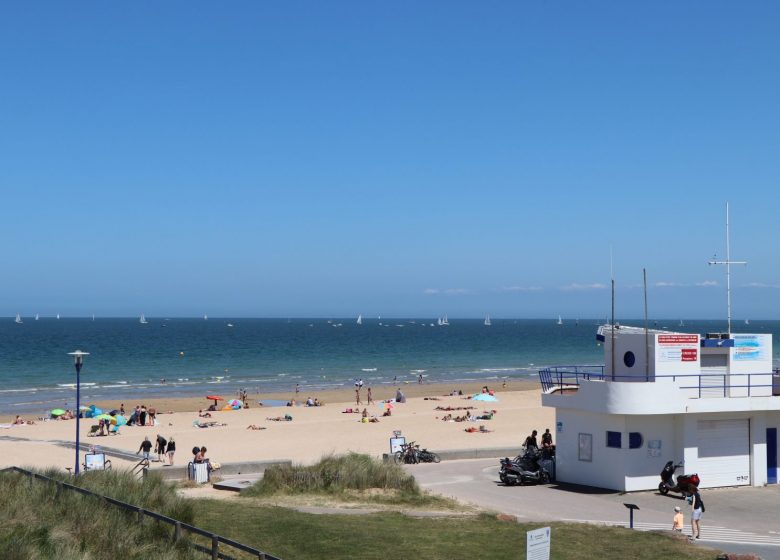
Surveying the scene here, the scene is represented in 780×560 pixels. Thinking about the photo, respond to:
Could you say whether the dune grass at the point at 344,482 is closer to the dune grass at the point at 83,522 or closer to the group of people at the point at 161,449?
the dune grass at the point at 83,522

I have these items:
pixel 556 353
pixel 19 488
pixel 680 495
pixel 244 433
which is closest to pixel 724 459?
pixel 680 495

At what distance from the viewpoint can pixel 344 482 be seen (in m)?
20.7

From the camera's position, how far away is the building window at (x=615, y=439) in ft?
71.9

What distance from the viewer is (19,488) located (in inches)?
596

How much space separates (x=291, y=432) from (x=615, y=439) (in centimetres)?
1936

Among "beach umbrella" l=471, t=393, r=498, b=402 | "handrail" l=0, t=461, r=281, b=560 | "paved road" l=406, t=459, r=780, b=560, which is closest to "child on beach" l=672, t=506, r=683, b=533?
"paved road" l=406, t=459, r=780, b=560

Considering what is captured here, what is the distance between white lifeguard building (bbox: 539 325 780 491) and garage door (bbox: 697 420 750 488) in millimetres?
26

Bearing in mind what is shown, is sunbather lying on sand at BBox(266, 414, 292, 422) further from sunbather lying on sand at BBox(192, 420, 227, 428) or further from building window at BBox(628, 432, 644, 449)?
building window at BBox(628, 432, 644, 449)

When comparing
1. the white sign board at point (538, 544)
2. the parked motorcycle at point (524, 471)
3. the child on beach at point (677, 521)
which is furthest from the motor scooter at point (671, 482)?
the white sign board at point (538, 544)

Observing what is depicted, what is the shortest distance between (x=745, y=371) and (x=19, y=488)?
59.2 ft

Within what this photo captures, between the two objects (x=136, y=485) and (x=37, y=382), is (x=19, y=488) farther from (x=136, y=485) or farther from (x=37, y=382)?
(x=37, y=382)

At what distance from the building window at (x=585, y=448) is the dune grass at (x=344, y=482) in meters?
4.77

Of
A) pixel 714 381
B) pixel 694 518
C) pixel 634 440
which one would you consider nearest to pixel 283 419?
pixel 634 440

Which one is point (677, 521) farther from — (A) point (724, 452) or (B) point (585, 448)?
(A) point (724, 452)
